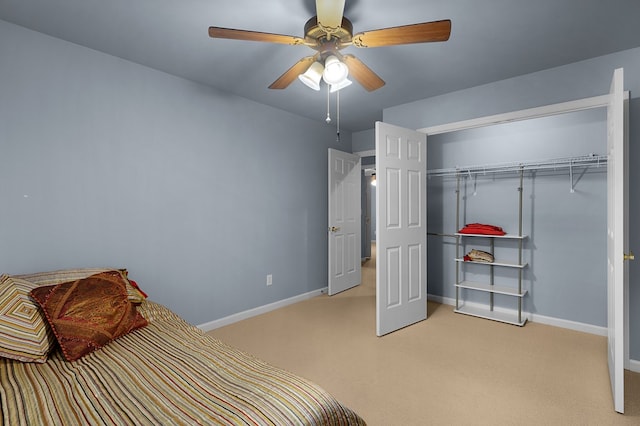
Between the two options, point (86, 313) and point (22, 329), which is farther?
point (86, 313)

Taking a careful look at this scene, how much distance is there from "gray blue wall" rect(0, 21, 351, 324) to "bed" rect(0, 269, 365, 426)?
2.66 ft

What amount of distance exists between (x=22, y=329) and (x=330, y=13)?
7.19 ft

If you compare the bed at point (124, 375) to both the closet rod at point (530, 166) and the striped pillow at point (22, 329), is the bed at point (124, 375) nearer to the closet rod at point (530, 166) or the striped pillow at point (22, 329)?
the striped pillow at point (22, 329)

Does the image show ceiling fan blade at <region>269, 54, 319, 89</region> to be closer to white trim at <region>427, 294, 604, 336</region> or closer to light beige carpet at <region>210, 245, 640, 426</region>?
→ light beige carpet at <region>210, 245, 640, 426</region>

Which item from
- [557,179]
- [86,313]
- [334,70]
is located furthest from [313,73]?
[557,179]

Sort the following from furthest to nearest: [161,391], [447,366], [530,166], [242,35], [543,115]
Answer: [530,166] < [543,115] < [447,366] < [242,35] < [161,391]

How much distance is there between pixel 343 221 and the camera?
4.70 meters

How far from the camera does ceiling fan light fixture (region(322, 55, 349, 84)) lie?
193cm

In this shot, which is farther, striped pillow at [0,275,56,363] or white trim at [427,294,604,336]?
white trim at [427,294,604,336]

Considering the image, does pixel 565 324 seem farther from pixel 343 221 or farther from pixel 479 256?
pixel 343 221

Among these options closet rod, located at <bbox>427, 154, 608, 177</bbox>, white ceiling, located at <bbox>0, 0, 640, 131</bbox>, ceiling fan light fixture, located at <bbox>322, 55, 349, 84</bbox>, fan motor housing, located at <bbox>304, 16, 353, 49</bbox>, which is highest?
white ceiling, located at <bbox>0, 0, 640, 131</bbox>

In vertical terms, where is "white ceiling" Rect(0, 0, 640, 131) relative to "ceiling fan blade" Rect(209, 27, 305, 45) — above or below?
above

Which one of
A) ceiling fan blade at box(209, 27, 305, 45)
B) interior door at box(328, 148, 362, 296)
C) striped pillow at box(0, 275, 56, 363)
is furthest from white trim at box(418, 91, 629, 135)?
striped pillow at box(0, 275, 56, 363)

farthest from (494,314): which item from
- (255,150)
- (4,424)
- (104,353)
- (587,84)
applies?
(4,424)
